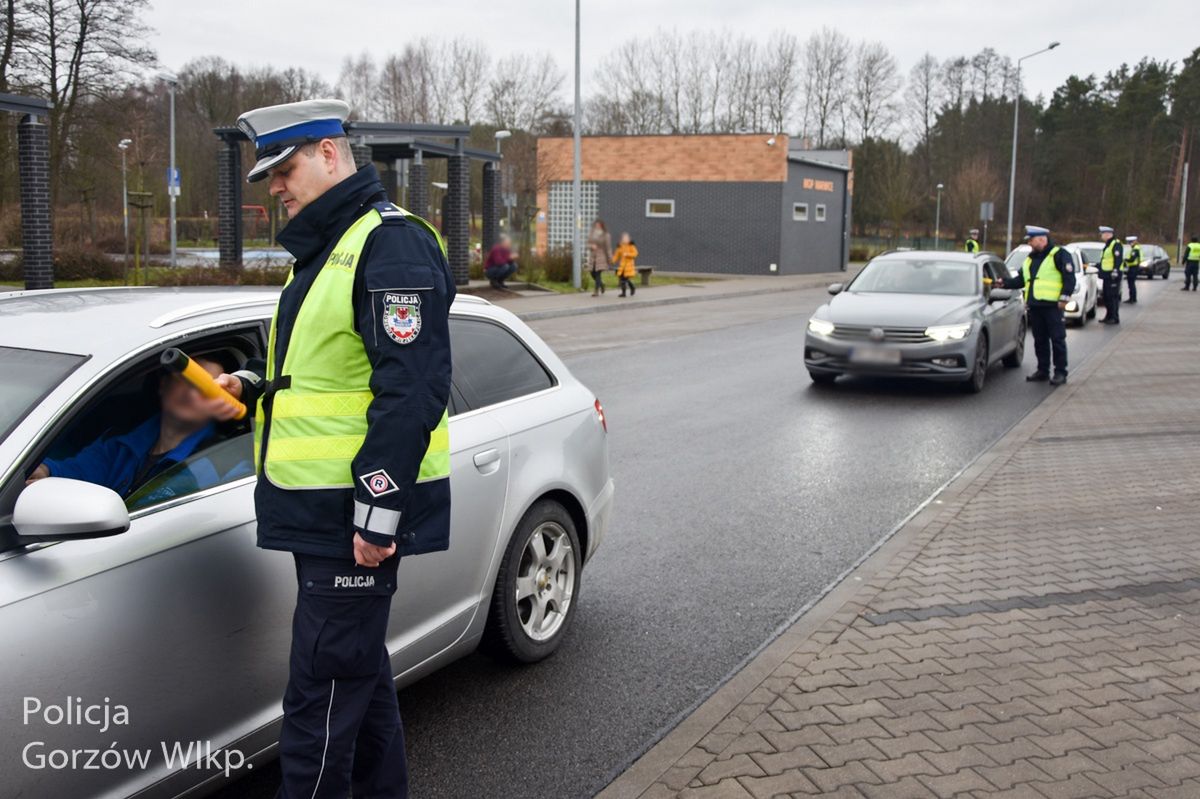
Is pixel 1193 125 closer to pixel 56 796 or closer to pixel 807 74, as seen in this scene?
pixel 807 74

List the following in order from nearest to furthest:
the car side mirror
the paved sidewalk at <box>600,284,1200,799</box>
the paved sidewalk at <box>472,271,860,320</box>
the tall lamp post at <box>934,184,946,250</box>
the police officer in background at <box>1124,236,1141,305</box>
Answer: the car side mirror < the paved sidewalk at <box>600,284,1200,799</box> < the paved sidewalk at <box>472,271,860,320</box> < the police officer in background at <box>1124,236,1141,305</box> < the tall lamp post at <box>934,184,946,250</box>

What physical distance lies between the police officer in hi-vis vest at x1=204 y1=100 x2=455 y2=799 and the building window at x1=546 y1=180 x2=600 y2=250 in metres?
43.1

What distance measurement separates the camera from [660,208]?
4450cm

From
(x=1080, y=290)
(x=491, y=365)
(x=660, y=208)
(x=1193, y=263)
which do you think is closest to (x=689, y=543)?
(x=491, y=365)

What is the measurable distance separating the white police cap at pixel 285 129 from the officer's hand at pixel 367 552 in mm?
931

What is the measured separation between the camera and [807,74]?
8100cm

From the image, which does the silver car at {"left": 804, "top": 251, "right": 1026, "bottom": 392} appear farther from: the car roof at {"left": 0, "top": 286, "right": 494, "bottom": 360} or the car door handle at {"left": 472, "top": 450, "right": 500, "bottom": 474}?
the car roof at {"left": 0, "top": 286, "right": 494, "bottom": 360}

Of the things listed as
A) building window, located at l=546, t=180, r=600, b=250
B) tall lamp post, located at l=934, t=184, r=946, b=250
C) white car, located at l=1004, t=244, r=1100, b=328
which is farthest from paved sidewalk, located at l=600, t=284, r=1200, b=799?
tall lamp post, located at l=934, t=184, r=946, b=250

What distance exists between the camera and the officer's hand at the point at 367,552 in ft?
8.50

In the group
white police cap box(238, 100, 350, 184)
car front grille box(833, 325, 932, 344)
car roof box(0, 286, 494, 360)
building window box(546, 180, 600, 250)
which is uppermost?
building window box(546, 180, 600, 250)

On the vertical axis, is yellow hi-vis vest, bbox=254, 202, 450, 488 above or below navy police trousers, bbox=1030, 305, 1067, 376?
above

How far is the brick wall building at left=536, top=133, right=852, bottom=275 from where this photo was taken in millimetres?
43312

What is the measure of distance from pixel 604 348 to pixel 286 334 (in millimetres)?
14102

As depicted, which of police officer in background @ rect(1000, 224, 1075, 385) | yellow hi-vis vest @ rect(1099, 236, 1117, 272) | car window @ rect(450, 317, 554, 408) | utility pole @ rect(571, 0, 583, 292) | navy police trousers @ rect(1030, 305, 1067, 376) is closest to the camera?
car window @ rect(450, 317, 554, 408)
